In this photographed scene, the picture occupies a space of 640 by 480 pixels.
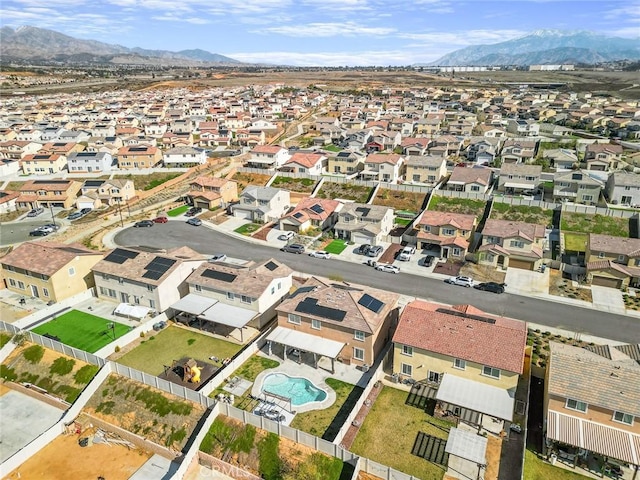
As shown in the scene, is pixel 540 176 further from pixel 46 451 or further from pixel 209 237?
pixel 46 451

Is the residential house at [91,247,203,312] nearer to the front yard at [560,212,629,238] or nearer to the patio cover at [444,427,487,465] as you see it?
the patio cover at [444,427,487,465]

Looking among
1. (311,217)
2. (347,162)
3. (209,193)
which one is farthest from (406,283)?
(347,162)

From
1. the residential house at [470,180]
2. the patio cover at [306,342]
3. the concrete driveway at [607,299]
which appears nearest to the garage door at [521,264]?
the concrete driveway at [607,299]

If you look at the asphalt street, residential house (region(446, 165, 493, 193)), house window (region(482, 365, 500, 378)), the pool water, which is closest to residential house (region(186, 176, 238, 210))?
the asphalt street

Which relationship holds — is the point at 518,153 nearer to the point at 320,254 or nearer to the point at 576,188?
the point at 576,188

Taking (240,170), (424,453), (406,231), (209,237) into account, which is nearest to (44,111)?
(240,170)
